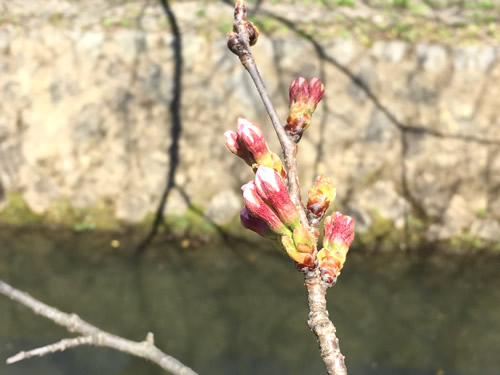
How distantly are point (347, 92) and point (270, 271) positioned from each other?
1.35 m

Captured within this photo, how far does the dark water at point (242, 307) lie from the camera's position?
9.04 feet

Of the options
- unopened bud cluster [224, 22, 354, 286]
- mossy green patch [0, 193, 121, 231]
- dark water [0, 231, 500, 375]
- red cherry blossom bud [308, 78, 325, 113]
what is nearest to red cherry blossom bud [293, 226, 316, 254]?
unopened bud cluster [224, 22, 354, 286]

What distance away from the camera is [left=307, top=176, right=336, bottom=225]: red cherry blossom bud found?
70 centimetres

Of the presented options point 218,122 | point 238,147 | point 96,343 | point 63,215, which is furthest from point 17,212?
point 238,147

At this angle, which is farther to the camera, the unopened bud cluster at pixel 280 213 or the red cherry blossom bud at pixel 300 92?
the red cherry blossom bud at pixel 300 92

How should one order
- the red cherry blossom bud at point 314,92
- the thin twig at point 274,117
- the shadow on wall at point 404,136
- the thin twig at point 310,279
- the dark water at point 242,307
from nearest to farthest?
1. the thin twig at point 310,279
2. the thin twig at point 274,117
3. the red cherry blossom bud at point 314,92
4. the dark water at point 242,307
5. the shadow on wall at point 404,136

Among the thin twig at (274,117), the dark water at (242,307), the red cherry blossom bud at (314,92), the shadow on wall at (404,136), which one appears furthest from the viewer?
the shadow on wall at (404,136)

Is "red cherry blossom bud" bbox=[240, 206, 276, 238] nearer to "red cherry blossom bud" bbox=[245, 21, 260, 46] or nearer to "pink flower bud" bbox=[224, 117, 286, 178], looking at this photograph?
"pink flower bud" bbox=[224, 117, 286, 178]

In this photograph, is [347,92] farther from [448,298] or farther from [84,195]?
[84,195]

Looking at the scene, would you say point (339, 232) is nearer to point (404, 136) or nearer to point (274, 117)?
point (274, 117)

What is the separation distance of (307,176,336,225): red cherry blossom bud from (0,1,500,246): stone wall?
2.75 m

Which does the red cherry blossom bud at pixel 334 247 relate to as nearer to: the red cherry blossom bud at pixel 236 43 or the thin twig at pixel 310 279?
the thin twig at pixel 310 279

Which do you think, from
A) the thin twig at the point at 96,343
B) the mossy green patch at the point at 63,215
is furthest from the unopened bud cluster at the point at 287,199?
the mossy green patch at the point at 63,215

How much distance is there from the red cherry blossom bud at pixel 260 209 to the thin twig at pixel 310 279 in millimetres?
30
